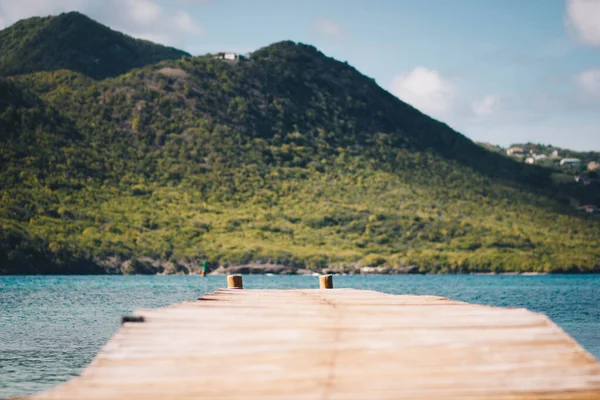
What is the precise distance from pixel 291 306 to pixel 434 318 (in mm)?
2171

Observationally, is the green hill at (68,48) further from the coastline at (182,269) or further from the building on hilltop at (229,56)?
the coastline at (182,269)

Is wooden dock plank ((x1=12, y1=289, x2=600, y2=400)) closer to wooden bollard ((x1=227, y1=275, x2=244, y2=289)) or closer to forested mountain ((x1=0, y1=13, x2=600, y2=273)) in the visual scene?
wooden bollard ((x1=227, y1=275, x2=244, y2=289))

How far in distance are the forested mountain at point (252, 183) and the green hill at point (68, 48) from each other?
18.0 meters

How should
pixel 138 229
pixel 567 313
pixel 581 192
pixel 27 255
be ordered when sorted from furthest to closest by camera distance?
pixel 581 192 < pixel 138 229 < pixel 27 255 < pixel 567 313

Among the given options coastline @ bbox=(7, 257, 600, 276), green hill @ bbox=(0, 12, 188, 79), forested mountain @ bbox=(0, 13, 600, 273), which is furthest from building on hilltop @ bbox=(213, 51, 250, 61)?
coastline @ bbox=(7, 257, 600, 276)

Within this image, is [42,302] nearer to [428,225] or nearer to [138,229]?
[138,229]

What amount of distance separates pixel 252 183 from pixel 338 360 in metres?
116

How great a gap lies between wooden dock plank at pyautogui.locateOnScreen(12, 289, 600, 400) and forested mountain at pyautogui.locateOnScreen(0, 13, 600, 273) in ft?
304

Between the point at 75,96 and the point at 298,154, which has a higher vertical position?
the point at 75,96

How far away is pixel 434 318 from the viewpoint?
357 inches

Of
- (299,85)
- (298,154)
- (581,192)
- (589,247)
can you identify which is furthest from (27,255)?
(581,192)

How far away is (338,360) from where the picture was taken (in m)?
7.62

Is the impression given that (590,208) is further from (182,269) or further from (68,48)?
(68,48)

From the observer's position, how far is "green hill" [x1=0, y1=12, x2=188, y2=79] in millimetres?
159125
